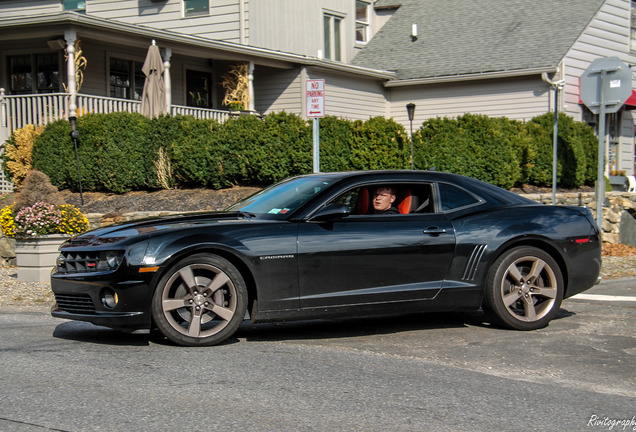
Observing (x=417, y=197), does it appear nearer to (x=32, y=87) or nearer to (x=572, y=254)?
(x=572, y=254)

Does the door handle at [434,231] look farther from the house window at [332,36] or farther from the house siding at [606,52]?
the house window at [332,36]

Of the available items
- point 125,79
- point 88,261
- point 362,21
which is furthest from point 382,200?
point 362,21

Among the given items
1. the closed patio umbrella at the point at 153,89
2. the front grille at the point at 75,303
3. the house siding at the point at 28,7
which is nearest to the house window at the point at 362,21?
the house siding at the point at 28,7

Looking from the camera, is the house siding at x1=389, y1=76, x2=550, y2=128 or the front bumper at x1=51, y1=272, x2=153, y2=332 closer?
the front bumper at x1=51, y1=272, x2=153, y2=332

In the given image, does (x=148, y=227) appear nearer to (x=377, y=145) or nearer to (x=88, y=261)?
(x=88, y=261)

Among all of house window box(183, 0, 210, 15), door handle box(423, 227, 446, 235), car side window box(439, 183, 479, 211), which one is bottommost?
door handle box(423, 227, 446, 235)

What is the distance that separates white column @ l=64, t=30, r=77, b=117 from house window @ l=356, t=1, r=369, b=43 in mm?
14585

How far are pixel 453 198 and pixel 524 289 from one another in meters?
1.08

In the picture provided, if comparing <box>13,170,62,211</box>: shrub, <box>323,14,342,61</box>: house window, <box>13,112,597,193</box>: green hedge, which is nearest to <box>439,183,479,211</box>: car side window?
<box>13,170,62,211</box>: shrub

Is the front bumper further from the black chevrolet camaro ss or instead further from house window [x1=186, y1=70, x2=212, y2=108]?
house window [x1=186, y1=70, x2=212, y2=108]

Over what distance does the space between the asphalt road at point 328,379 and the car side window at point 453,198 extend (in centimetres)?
118

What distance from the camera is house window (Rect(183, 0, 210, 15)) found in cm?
2534

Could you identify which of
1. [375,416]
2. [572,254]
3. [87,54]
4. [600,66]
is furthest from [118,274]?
[87,54]

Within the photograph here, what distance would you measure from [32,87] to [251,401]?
825 inches
